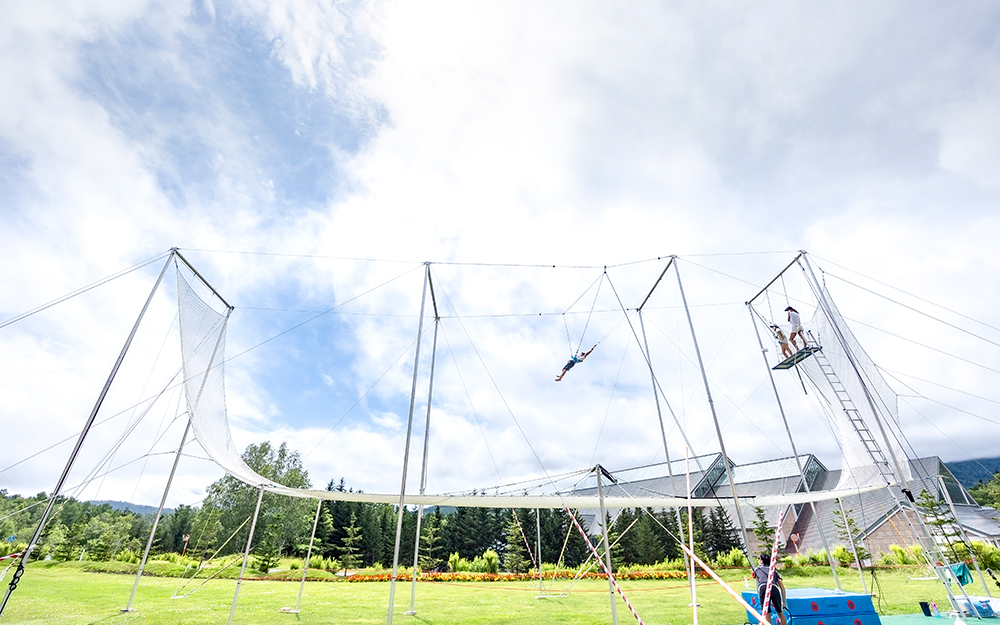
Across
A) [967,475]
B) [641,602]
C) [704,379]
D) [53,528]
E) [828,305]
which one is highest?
[967,475]

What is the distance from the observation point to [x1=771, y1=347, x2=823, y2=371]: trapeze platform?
447 inches

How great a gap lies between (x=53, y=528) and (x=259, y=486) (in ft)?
109

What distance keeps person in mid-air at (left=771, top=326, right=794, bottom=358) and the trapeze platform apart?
0.19 metres

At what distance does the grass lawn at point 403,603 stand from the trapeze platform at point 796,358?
5764 mm

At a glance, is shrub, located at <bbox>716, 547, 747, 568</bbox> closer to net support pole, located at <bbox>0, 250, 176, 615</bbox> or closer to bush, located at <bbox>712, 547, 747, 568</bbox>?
bush, located at <bbox>712, 547, 747, 568</bbox>

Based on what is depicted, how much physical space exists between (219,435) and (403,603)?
6351 mm

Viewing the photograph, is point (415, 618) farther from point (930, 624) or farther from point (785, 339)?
point (785, 339)

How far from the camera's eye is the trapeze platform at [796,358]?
1136 cm

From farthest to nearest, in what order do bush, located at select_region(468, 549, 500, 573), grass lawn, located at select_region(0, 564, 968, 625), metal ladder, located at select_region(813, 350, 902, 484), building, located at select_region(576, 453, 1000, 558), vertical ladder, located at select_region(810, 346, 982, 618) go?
building, located at select_region(576, 453, 1000, 558), bush, located at select_region(468, 549, 500, 573), metal ladder, located at select_region(813, 350, 902, 484), vertical ladder, located at select_region(810, 346, 982, 618), grass lawn, located at select_region(0, 564, 968, 625)

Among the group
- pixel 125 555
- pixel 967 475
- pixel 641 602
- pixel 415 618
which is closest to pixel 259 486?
pixel 415 618

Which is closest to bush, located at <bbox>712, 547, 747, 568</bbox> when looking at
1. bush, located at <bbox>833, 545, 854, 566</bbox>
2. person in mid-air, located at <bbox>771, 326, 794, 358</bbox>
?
bush, located at <bbox>833, 545, 854, 566</bbox>

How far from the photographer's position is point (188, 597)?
39.5 ft

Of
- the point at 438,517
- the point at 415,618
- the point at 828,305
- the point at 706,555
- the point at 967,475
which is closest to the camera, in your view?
the point at 415,618

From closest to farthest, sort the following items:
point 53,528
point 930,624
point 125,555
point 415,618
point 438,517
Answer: point 930,624 → point 415,618 → point 125,555 → point 53,528 → point 438,517
